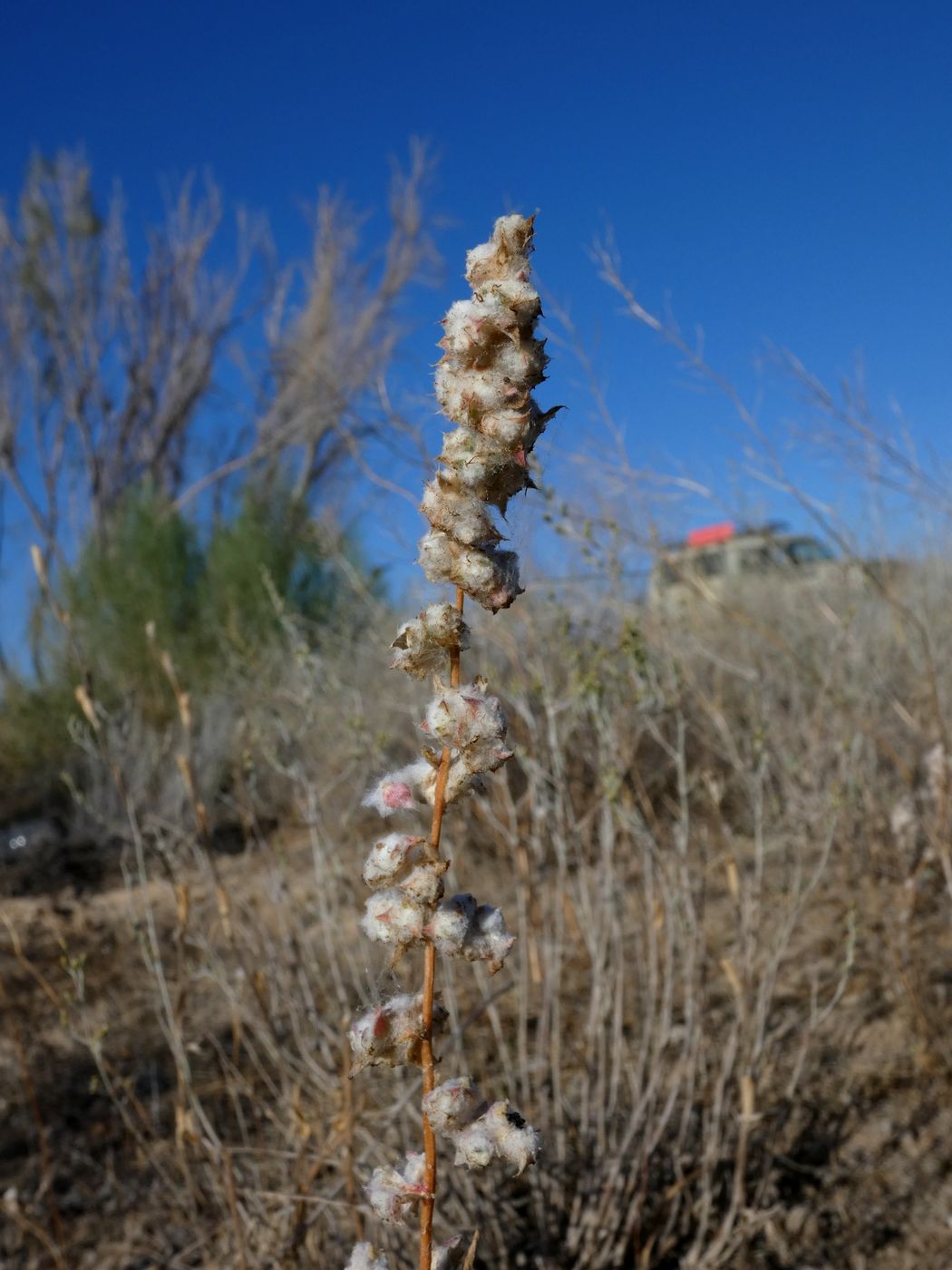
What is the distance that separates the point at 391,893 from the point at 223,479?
14164 mm

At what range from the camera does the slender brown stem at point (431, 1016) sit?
0.77 m

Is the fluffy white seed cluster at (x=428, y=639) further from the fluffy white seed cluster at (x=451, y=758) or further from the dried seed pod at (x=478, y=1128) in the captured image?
the dried seed pod at (x=478, y=1128)

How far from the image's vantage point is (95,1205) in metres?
2.21

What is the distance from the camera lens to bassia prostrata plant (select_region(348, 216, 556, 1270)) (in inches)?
29.1

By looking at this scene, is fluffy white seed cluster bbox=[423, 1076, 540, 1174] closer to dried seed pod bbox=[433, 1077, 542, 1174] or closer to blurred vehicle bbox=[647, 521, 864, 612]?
dried seed pod bbox=[433, 1077, 542, 1174]

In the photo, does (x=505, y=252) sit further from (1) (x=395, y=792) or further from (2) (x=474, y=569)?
(1) (x=395, y=792)

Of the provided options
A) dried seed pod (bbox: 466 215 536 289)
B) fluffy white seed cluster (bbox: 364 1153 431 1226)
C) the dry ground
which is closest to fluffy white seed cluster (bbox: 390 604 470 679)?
dried seed pod (bbox: 466 215 536 289)

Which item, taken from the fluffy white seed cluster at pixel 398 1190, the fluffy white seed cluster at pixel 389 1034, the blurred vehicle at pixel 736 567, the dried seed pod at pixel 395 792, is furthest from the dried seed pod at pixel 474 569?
the blurred vehicle at pixel 736 567

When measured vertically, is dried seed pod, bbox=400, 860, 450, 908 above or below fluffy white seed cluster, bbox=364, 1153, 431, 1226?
above

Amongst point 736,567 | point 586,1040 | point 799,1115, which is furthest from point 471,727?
point 736,567

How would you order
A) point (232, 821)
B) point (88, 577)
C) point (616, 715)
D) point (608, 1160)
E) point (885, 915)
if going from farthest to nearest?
point (88, 577) → point (232, 821) → point (885, 915) → point (616, 715) → point (608, 1160)

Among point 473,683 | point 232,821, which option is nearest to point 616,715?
point 473,683

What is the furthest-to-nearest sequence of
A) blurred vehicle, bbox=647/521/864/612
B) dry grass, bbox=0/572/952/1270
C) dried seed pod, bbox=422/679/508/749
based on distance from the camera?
blurred vehicle, bbox=647/521/864/612 < dry grass, bbox=0/572/952/1270 < dried seed pod, bbox=422/679/508/749

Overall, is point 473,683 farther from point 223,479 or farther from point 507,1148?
point 223,479
